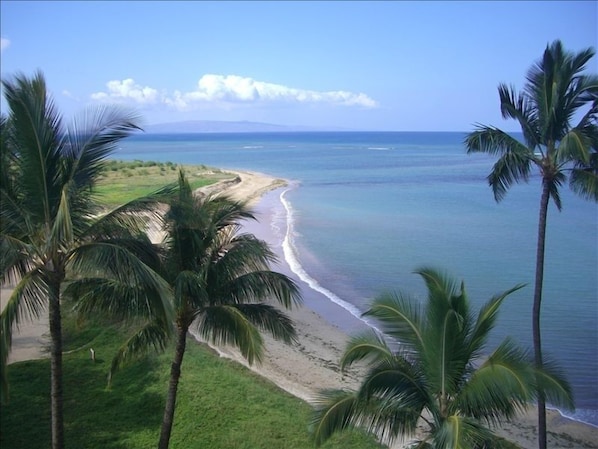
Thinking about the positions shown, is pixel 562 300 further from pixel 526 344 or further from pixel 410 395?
pixel 410 395

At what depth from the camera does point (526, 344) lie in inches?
783

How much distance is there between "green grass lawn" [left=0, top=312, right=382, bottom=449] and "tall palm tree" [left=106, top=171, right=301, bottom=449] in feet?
11.5

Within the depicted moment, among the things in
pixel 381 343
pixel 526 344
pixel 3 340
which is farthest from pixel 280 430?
pixel 526 344

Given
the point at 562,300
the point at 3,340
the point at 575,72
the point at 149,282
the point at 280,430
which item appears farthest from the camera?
the point at 562,300

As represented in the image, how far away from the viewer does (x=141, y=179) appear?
59.0 meters

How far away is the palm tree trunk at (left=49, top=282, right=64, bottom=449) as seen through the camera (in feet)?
25.5

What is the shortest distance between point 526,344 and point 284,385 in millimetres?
9506

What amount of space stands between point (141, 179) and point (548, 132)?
52.4 m

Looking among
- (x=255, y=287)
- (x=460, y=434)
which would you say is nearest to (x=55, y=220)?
(x=255, y=287)

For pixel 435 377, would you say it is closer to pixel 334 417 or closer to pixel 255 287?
pixel 334 417

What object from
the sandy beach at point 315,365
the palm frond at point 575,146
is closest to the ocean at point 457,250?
the sandy beach at point 315,365

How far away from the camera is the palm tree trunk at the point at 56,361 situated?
7.78 m

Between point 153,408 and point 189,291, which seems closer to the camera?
point 189,291

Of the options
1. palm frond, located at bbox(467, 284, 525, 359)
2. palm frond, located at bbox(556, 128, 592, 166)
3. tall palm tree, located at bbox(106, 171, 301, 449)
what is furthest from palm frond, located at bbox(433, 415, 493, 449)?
palm frond, located at bbox(556, 128, 592, 166)
